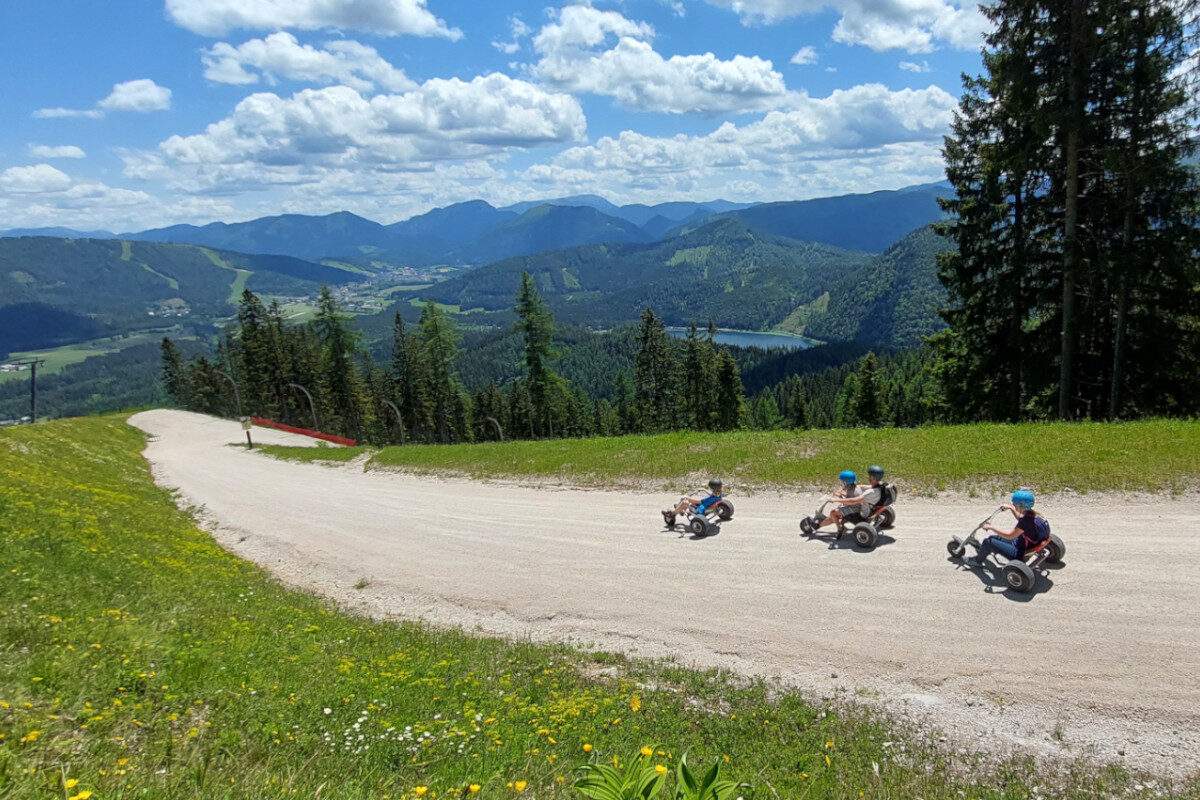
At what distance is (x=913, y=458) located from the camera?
15500 millimetres

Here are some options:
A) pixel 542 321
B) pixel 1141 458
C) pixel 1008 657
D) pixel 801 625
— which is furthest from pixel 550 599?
pixel 542 321

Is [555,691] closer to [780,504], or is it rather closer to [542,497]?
[780,504]

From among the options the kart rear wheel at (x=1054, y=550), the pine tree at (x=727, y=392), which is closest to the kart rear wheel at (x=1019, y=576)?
the kart rear wheel at (x=1054, y=550)

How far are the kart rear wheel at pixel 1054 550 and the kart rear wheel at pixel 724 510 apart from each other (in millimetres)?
6106

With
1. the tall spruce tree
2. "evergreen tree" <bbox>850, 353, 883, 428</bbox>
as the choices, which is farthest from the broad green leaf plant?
"evergreen tree" <bbox>850, 353, 883, 428</bbox>

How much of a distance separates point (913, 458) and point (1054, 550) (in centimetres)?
573

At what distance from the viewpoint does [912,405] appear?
315 feet

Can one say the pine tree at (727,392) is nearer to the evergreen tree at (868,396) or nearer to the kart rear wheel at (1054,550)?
the evergreen tree at (868,396)

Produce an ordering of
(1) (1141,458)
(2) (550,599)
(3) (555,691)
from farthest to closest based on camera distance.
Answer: (1) (1141,458) < (2) (550,599) < (3) (555,691)

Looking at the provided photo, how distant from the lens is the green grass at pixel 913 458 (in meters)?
13.2

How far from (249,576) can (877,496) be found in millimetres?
14316

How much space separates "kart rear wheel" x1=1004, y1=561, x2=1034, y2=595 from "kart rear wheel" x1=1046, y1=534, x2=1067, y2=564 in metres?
0.76

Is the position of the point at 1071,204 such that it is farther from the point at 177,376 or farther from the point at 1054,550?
the point at 177,376

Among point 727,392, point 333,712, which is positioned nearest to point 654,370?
point 727,392
